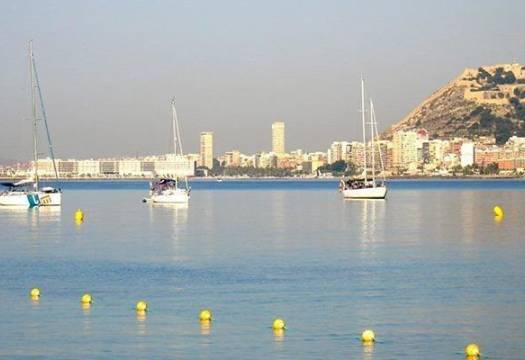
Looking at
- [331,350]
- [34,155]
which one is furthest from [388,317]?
[34,155]

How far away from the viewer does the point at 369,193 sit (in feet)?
336

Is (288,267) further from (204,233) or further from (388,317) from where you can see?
(204,233)

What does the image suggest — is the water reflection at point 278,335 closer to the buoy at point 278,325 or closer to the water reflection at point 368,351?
the buoy at point 278,325

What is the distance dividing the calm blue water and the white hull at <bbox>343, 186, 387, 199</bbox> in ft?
124

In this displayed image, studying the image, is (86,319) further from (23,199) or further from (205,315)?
(23,199)

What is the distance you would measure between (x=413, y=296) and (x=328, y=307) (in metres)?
3.08

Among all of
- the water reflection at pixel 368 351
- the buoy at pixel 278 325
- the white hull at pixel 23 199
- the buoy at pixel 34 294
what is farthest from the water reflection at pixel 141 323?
the white hull at pixel 23 199

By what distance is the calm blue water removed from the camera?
2562cm

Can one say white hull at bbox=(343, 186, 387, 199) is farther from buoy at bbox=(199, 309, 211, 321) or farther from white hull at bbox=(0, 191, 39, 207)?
buoy at bbox=(199, 309, 211, 321)

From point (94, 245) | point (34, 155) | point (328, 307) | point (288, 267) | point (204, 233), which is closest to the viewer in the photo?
point (328, 307)

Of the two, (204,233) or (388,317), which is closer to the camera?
(388,317)

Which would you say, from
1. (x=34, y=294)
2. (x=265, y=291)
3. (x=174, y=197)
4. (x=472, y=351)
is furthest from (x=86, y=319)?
(x=174, y=197)

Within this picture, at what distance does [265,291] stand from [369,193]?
6949 centimetres

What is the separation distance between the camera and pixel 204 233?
196ft
